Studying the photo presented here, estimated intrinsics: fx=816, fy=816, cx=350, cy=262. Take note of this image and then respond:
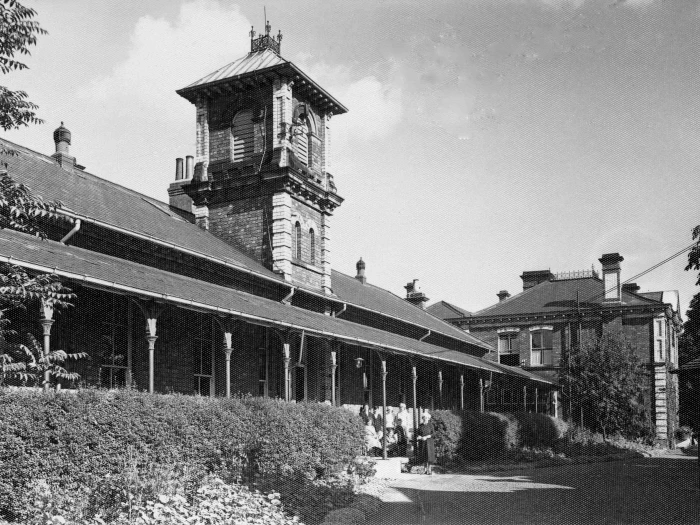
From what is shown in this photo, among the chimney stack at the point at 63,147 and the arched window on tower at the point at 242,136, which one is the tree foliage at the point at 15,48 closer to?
the chimney stack at the point at 63,147

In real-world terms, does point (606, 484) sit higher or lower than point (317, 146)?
lower

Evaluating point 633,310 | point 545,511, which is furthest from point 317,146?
point 633,310

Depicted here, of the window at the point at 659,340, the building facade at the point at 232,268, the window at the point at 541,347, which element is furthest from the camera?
the window at the point at 541,347

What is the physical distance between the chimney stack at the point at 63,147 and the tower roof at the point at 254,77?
7.13m

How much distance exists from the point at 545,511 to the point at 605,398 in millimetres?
26619

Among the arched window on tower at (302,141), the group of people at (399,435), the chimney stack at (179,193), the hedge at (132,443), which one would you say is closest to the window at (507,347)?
the group of people at (399,435)

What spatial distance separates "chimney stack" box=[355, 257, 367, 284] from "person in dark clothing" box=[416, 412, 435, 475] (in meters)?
17.2

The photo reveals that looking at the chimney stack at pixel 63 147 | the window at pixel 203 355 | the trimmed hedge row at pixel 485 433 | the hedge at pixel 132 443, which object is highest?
the chimney stack at pixel 63 147

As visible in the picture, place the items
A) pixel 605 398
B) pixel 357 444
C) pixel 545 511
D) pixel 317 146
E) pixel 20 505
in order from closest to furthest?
pixel 20 505 → pixel 545 511 → pixel 357 444 → pixel 317 146 → pixel 605 398

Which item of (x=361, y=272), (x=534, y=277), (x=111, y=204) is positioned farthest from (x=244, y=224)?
(x=534, y=277)

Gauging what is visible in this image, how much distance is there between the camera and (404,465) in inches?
864

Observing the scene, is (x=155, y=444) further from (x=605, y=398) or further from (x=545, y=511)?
(x=605, y=398)

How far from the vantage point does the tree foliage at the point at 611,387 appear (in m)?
38.3

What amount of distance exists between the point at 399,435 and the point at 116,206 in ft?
34.5
